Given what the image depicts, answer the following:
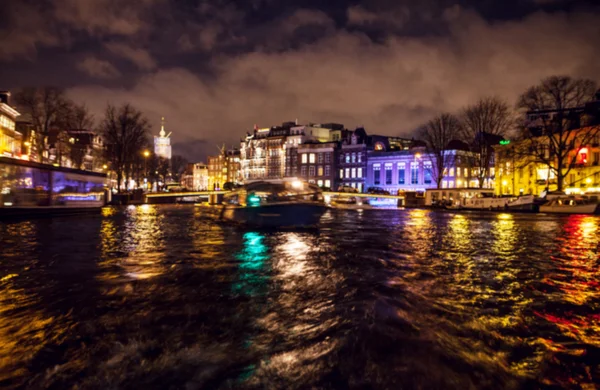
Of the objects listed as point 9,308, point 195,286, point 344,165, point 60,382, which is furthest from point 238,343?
point 344,165

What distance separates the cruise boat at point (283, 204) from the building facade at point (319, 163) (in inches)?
3136

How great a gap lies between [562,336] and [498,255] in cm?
650

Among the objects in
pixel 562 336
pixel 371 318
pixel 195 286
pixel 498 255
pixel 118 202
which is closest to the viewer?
pixel 562 336

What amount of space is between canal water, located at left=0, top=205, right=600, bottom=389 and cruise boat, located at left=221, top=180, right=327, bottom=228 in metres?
8.75

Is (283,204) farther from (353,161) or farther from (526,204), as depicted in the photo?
(353,161)

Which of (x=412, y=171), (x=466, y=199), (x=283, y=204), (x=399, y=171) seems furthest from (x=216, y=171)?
(x=283, y=204)

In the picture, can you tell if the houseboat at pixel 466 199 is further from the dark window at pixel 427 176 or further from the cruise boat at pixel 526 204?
the dark window at pixel 427 176

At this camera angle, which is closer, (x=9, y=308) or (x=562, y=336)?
(x=562, y=336)

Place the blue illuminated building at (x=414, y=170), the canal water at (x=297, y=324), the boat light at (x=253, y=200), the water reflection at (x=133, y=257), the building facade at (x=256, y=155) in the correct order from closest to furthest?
the canal water at (x=297, y=324)
the water reflection at (x=133, y=257)
the boat light at (x=253, y=200)
the blue illuminated building at (x=414, y=170)
the building facade at (x=256, y=155)

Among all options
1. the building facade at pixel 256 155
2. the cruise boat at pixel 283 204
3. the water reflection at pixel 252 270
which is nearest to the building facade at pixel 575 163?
the cruise boat at pixel 283 204

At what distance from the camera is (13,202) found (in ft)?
87.1

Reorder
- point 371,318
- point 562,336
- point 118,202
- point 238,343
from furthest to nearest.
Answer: point 118,202
point 371,318
point 562,336
point 238,343

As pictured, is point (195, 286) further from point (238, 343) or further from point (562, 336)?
point (562, 336)

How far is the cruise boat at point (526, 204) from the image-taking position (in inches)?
1788
